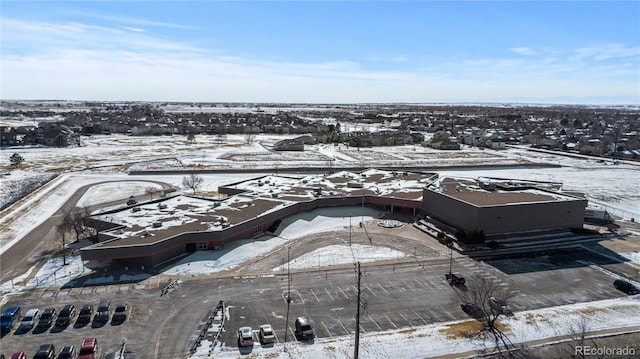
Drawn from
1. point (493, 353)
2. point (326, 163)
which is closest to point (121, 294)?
point (493, 353)

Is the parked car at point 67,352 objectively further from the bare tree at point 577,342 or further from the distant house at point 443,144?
the distant house at point 443,144

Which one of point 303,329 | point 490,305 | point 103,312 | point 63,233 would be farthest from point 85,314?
point 490,305

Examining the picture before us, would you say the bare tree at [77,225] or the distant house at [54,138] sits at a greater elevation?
the distant house at [54,138]

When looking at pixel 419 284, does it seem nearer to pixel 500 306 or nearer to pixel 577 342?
pixel 500 306

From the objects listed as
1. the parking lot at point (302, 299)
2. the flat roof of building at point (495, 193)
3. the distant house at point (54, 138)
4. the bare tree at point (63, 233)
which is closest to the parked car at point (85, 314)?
the parking lot at point (302, 299)

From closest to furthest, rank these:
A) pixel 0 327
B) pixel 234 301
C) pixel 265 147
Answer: pixel 0 327
pixel 234 301
pixel 265 147

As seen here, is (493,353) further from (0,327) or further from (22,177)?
(22,177)
